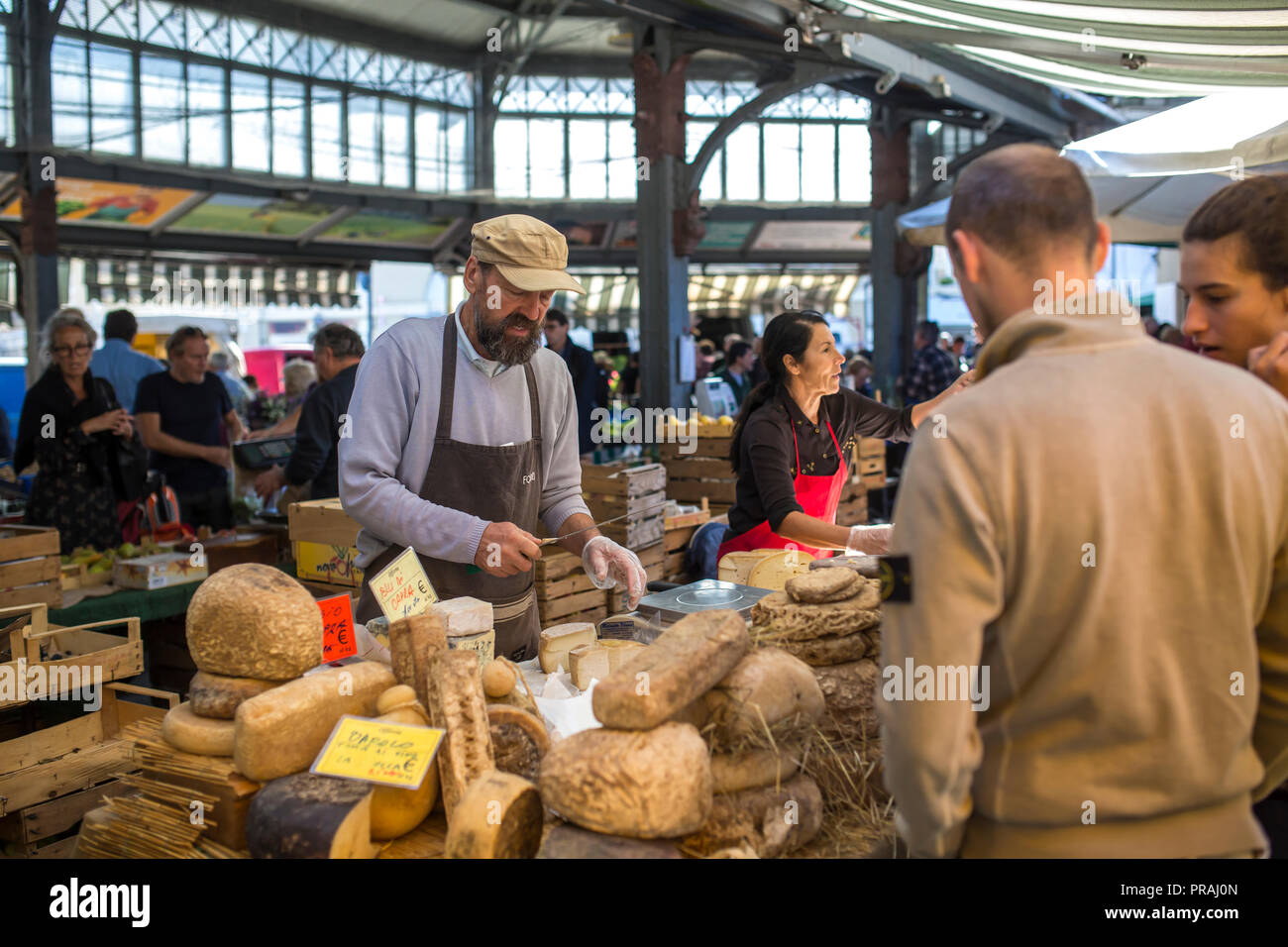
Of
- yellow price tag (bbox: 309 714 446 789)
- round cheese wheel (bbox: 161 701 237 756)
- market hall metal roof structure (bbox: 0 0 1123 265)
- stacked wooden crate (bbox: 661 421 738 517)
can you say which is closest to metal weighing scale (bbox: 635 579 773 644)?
yellow price tag (bbox: 309 714 446 789)

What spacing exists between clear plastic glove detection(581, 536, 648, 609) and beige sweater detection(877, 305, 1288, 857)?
4.41 feet

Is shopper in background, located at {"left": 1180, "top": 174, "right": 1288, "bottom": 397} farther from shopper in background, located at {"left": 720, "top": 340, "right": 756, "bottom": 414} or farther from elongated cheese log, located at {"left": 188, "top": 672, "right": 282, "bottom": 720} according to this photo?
shopper in background, located at {"left": 720, "top": 340, "right": 756, "bottom": 414}

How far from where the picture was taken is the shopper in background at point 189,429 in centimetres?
582

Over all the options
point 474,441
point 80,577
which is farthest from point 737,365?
point 474,441

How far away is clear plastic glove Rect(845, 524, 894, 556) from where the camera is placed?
3.02 meters

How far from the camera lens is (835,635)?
1951 mm

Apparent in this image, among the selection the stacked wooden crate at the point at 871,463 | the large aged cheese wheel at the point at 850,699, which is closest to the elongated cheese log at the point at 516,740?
the large aged cheese wheel at the point at 850,699

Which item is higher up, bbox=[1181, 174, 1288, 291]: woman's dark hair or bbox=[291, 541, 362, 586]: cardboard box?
bbox=[1181, 174, 1288, 291]: woman's dark hair

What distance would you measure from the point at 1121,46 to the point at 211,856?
6.29 m

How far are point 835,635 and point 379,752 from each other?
0.86 m

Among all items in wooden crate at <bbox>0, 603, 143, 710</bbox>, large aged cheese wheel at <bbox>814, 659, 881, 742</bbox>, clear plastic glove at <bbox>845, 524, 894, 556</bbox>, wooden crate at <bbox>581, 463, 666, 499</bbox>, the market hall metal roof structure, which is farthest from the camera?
the market hall metal roof structure

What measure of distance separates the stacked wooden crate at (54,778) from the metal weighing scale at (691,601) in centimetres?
120

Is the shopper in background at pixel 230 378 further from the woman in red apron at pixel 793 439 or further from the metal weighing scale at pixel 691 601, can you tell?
the metal weighing scale at pixel 691 601

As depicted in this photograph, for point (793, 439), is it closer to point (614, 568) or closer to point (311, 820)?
point (614, 568)
